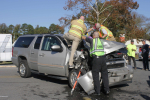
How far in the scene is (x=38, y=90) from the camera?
6211 millimetres

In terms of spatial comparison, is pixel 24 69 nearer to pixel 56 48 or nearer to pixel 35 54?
pixel 35 54

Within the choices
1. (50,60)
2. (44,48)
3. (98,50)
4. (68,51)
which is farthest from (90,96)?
(44,48)

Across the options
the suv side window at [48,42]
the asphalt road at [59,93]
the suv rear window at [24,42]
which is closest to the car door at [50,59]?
the suv side window at [48,42]

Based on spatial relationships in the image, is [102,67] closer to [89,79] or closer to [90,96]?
[89,79]

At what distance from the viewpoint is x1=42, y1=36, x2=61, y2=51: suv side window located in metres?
7.11

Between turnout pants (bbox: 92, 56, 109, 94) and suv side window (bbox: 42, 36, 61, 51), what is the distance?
214 cm

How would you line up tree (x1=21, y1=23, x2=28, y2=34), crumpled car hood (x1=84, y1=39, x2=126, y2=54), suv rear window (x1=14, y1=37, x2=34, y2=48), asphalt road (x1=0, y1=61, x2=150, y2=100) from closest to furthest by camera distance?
asphalt road (x1=0, y1=61, x2=150, y2=100) < crumpled car hood (x1=84, y1=39, x2=126, y2=54) < suv rear window (x1=14, y1=37, x2=34, y2=48) < tree (x1=21, y1=23, x2=28, y2=34)

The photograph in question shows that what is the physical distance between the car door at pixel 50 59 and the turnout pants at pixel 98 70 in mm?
1443

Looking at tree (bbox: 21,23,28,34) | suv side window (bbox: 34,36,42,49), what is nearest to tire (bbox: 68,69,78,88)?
suv side window (bbox: 34,36,42,49)

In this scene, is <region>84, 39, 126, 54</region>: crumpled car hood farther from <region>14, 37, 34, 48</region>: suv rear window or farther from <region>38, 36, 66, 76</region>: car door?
<region>14, 37, 34, 48</region>: suv rear window

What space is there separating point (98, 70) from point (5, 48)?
1411 cm

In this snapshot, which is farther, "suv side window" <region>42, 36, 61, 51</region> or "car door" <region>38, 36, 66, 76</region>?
"suv side window" <region>42, 36, 61, 51</region>

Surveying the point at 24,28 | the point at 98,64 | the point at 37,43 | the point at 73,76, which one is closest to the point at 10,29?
the point at 24,28

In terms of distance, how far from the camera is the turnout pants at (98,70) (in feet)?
17.5
